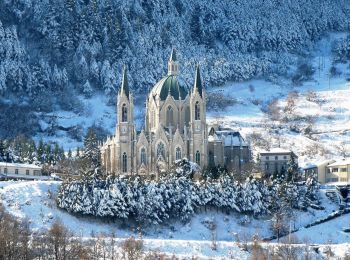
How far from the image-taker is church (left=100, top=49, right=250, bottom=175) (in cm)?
15175

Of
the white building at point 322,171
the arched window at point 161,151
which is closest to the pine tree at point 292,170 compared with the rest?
the white building at point 322,171

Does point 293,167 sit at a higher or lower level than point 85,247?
higher

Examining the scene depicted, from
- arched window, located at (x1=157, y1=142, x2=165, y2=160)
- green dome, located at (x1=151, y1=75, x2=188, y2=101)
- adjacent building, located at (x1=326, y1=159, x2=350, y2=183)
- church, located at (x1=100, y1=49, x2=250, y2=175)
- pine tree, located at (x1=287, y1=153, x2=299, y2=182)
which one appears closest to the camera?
pine tree, located at (x1=287, y1=153, x2=299, y2=182)

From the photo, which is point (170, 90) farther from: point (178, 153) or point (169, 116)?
point (178, 153)

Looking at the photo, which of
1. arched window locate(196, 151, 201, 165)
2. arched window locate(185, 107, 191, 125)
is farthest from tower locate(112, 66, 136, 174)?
arched window locate(196, 151, 201, 165)

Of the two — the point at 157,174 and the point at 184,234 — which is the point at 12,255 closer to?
the point at 184,234

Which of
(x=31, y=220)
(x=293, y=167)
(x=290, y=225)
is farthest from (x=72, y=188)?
(x=293, y=167)

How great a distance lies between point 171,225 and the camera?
127000 millimetres

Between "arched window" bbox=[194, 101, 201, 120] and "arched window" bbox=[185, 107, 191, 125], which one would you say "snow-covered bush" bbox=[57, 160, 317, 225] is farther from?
"arched window" bbox=[185, 107, 191, 125]

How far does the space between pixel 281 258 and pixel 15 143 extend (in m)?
65.4

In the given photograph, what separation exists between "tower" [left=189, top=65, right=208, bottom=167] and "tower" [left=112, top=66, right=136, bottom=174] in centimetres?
822

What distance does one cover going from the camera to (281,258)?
11206 centimetres

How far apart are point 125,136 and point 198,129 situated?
33.3 feet

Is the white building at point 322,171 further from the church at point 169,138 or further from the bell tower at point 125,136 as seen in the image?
the bell tower at point 125,136
